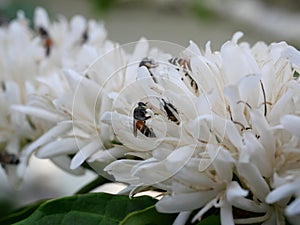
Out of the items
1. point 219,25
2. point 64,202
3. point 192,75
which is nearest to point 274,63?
point 192,75

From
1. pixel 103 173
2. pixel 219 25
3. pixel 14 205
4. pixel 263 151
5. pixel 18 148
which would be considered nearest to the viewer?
pixel 263 151

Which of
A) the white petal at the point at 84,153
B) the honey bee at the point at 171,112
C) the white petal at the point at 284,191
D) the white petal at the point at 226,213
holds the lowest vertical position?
the white petal at the point at 226,213

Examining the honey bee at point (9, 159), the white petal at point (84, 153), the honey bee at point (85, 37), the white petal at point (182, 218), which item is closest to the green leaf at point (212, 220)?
the white petal at point (182, 218)

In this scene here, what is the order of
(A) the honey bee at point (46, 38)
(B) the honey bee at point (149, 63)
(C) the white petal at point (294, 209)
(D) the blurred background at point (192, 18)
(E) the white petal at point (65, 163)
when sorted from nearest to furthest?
(C) the white petal at point (294, 209) → (B) the honey bee at point (149, 63) → (E) the white petal at point (65, 163) → (A) the honey bee at point (46, 38) → (D) the blurred background at point (192, 18)

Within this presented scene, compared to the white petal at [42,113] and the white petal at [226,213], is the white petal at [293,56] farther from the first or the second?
the white petal at [42,113]

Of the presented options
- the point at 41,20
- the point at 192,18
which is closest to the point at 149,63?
the point at 41,20

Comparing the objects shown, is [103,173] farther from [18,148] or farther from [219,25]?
[219,25]

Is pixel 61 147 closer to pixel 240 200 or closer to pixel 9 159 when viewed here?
pixel 9 159
